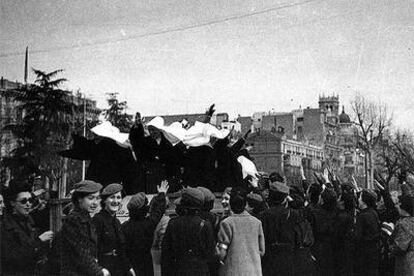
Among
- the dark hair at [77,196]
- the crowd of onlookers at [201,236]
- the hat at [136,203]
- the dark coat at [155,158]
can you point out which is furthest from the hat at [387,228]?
the dark hair at [77,196]

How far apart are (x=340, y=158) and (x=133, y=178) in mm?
122445

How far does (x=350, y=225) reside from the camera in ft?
29.8

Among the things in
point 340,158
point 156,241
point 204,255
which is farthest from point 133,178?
point 340,158

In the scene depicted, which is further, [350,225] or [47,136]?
[47,136]

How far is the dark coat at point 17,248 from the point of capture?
216 inches

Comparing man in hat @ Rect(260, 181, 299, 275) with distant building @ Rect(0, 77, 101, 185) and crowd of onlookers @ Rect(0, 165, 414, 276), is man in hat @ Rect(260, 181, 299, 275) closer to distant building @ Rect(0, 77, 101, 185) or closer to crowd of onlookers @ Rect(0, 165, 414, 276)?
crowd of onlookers @ Rect(0, 165, 414, 276)

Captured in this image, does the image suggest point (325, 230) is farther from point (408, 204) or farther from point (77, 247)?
point (77, 247)

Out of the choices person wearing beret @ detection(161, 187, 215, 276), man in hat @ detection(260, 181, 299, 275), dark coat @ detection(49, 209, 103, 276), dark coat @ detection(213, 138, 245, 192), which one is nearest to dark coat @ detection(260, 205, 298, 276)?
man in hat @ detection(260, 181, 299, 275)

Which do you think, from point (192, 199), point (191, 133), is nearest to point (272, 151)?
point (191, 133)

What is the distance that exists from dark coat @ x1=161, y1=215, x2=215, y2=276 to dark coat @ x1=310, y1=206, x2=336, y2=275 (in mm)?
2924

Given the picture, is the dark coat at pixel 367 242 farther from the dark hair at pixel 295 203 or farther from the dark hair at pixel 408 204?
the dark hair at pixel 408 204

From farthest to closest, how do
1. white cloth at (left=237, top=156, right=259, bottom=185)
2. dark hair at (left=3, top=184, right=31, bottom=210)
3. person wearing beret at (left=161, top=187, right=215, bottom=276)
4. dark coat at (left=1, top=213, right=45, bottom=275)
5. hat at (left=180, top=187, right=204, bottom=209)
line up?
white cloth at (left=237, top=156, right=259, bottom=185) < hat at (left=180, top=187, right=204, bottom=209) < person wearing beret at (left=161, top=187, right=215, bottom=276) < dark hair at (left=3, top=184, right=31, bottom=210) < dark coat at (left=1, top=213, right=45, bottom=275)

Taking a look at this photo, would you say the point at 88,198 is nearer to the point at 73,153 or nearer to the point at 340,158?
the point at 73,153

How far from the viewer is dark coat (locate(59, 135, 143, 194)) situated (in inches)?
427
